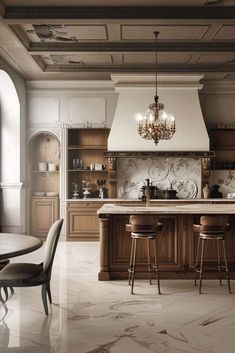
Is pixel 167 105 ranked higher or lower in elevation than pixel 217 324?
higher

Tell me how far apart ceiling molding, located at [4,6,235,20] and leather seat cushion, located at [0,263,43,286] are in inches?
117

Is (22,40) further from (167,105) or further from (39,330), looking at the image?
(39,330)

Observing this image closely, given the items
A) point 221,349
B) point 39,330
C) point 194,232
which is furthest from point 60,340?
point 194,232

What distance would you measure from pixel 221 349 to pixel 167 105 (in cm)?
610

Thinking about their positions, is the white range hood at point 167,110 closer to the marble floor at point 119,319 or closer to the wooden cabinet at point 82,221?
the wooden cabinet at point 82,221

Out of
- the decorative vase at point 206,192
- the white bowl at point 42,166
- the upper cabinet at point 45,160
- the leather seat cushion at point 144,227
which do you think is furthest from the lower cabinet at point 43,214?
the leather seat cushion at point 144,227

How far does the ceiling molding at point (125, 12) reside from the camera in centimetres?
560

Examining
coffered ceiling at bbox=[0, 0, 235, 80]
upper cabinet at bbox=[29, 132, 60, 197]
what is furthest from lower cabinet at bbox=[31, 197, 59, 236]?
coffered ceiling at bbox=[0, 0, 235, 80]

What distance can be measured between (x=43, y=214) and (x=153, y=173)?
2315 millimetres

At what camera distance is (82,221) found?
30.0ft

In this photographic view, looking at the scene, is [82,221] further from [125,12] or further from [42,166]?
[125,12]

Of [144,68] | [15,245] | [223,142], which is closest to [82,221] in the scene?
[144,68]

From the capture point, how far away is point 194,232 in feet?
19.0

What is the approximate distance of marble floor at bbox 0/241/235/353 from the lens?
3570 mm
